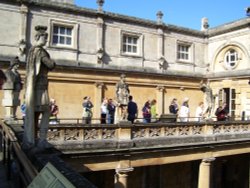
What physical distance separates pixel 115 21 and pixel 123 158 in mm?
10541

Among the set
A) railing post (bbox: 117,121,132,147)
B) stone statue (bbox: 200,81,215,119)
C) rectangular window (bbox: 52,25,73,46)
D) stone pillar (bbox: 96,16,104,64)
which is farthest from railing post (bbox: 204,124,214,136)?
rectangular window (bbox: 52,25,73,46)

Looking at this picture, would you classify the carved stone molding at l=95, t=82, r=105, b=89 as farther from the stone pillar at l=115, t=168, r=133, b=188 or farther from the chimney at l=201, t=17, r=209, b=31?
the chimney at l=201, t=17, r=209, b=31

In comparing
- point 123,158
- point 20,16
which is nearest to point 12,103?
point 123,158

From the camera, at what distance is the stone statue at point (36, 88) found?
523cm

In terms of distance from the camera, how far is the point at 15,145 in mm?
5422

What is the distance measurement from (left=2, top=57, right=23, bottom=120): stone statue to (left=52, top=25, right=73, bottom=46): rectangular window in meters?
7.39

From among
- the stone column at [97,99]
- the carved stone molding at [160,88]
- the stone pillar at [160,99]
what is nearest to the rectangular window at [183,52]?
the carved stone molding at [160,88]

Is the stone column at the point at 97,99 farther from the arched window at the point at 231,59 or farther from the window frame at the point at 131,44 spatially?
the arched window at the point at 231,59

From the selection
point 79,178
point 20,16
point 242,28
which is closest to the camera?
point 79,178

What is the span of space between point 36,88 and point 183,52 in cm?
1797

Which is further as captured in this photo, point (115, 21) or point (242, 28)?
point (242, 28)

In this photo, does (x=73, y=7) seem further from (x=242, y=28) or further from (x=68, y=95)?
(x=242, y=28)

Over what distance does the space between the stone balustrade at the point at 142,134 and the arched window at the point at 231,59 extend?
762 cm

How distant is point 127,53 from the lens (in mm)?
19188
